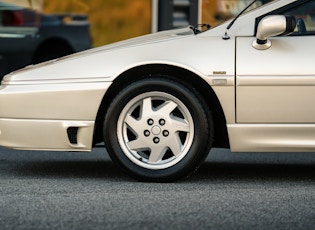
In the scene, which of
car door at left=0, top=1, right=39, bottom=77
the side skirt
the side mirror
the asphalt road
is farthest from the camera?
car door at left=0, top=1, right=39, bottom=77

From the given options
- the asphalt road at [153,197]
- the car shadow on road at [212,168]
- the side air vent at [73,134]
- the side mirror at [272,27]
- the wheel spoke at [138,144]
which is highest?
the side mirror at [272,27]

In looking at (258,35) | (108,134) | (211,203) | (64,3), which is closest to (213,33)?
(258,35)

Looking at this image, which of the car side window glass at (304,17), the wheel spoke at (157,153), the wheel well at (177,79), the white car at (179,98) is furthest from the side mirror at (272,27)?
the wheel spoke at (157,153)

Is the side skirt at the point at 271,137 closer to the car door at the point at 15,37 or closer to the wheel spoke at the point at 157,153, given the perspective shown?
the wheel spoke at the point at 157,153

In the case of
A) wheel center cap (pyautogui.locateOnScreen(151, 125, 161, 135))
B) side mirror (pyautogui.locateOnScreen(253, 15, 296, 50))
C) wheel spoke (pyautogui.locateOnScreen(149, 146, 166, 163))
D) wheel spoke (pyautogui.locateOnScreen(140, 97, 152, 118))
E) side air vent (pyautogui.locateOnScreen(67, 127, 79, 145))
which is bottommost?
wheel spoke (pyautogui.locateOnScreen(149, 146, 166, 163))

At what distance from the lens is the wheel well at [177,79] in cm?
750

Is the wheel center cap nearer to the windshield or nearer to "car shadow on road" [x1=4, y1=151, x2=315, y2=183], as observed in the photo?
"car shadow on road" [x1=4, y1=151, x2=315, y2=183]

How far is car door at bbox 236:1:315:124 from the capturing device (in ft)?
24.2

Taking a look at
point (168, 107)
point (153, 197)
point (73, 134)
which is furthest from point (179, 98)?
point (153, 197)

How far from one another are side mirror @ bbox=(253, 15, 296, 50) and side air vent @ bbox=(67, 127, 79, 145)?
138 centimetres

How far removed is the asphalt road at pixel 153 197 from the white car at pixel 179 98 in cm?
28

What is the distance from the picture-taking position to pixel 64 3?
13742 millimetres

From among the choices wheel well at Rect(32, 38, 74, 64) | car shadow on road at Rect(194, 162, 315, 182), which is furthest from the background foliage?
car shadow on road at Rect(194, 162, 315, 182)

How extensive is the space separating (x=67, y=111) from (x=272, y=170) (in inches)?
75.7
